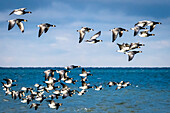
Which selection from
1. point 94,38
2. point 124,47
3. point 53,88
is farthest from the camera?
point 53,88

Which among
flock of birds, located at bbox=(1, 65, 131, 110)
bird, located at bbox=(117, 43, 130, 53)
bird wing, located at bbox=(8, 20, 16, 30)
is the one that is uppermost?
bird wing, located at bbox=(8, 20, 16, 30)

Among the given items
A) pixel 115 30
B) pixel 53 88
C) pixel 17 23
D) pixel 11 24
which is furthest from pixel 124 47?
pixel 11 24

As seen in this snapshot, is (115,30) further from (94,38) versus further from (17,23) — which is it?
(17,23)

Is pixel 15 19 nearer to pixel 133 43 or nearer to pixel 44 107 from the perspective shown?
pixel 133 43

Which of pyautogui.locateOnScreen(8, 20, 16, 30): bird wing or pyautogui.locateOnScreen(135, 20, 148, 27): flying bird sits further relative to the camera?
pyautogui.locateOnScreen(135, 20, 148, 27): flying bird

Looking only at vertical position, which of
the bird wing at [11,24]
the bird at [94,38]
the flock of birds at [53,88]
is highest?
the bird wing at [11,24]

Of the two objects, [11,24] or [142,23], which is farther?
[142,23]

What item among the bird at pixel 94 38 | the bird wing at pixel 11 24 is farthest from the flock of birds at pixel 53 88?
the bird wing at pixel 11 24

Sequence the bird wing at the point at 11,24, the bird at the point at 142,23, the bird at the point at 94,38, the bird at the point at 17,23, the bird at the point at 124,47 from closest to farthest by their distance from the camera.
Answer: the bird wing at the point at 11,24, the bird at the point at 17,23, the bird at the point at 142,23, the bird at the point at 124,47, the bird at the point at 94,38

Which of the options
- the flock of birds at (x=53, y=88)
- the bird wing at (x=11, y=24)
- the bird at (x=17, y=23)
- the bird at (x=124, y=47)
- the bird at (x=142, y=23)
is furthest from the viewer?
the flock of birds at (x=53, y=88)

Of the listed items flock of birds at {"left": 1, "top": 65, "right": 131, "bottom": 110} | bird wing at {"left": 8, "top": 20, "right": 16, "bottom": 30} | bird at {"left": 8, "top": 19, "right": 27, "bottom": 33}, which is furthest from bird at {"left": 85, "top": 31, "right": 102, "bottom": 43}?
bird wing at {"left": 8, "top": 20, "right": 16, "bottom": 30}

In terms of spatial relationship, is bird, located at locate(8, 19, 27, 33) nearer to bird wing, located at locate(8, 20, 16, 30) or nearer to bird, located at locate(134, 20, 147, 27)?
bird wing, located at locate(8, 20, 16, 30)

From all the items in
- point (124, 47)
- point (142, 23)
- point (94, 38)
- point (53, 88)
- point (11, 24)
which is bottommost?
point (53, 88)

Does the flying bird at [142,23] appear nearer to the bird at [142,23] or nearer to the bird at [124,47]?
the bird at [142,23]
